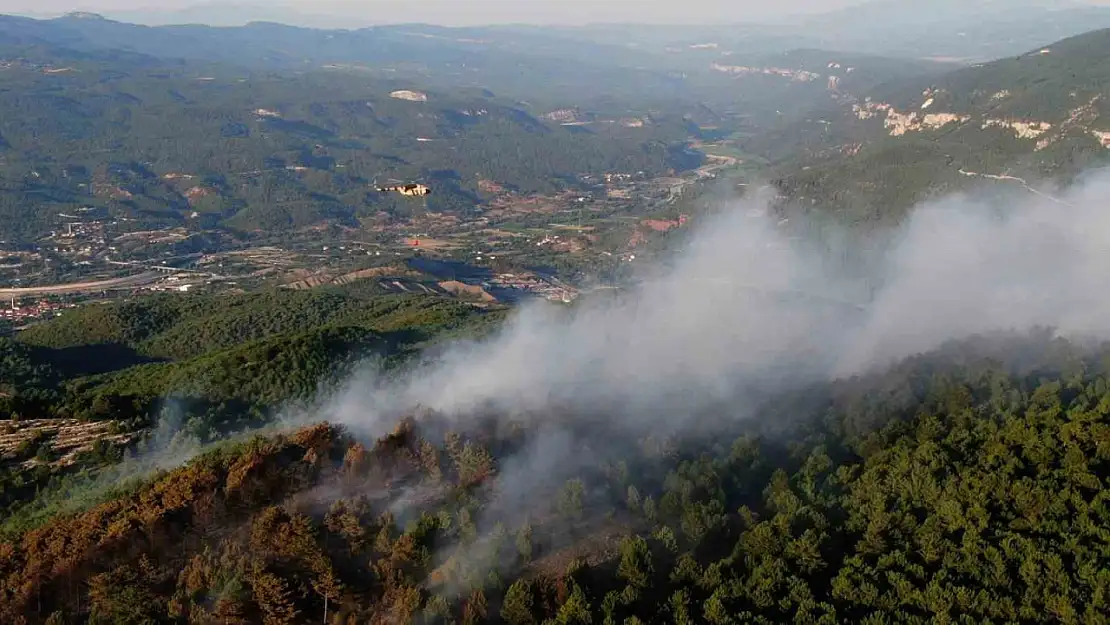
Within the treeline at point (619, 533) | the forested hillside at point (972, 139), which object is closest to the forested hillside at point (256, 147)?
the forested hillside at point (972, 139)

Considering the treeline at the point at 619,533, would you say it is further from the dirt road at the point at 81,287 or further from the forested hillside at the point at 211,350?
the dirt road at the point at 81,287

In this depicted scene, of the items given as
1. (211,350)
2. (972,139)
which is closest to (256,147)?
(972,139)

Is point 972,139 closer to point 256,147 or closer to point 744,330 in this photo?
point 744,330

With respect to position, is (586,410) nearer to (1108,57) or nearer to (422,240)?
(422,240)

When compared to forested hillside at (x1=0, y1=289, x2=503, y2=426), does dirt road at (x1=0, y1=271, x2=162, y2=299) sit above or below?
below

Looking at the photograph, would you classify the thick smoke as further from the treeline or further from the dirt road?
the dirt road

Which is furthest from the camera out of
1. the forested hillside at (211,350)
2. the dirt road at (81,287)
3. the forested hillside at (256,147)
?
the forested hillside at (256,147)

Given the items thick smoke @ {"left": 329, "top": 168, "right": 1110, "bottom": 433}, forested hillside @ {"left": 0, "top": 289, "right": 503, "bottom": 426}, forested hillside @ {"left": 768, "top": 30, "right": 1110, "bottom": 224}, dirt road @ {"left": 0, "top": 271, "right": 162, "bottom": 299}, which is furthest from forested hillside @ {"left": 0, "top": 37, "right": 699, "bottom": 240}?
thick smoke @ {"left": 329, "top": 168, "right": 1110, "bottom": 433}
